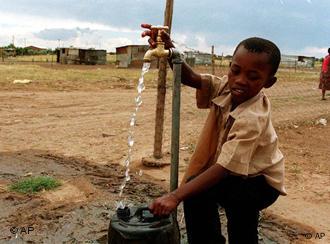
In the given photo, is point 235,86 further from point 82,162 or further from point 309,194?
point 82,162

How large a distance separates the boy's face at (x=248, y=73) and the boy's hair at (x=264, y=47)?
15mm

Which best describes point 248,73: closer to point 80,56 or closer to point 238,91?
point 238,91

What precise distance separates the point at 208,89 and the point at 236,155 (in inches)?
21.8

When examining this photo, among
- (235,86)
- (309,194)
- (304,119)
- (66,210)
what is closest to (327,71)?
(304,119)

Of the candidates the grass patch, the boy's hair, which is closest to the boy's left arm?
the boy's hair

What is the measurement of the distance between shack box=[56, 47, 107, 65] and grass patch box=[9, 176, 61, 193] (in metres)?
27.0

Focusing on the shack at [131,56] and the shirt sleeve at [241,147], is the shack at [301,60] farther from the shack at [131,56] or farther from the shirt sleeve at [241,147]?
the shirt sleeve at [241,147]

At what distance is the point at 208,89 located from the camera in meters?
2.28

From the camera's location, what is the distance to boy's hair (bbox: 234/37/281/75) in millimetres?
1854

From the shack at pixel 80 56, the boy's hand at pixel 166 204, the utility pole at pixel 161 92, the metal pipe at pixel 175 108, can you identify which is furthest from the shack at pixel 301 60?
the boy's hand at pixel 166 204

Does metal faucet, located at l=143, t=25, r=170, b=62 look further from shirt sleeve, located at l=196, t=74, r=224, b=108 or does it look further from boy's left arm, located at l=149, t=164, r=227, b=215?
boy's left arm, located at l=149, t=164, r=227, b=215

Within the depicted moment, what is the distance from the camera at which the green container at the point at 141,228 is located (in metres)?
1.86

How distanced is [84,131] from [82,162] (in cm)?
166

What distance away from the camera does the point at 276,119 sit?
7.71m
